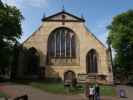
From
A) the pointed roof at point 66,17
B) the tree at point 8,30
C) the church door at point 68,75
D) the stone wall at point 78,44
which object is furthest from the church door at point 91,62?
the tree at point 8,30

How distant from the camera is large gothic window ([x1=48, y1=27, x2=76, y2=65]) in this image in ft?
134

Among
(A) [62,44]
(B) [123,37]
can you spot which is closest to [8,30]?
(A) [62,44]

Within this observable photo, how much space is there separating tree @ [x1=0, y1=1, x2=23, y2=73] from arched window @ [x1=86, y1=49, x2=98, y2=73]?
11.0m

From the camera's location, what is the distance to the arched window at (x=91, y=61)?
40.1m

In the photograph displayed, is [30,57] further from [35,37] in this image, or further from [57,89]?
[57,89]

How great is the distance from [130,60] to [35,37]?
15.9 m

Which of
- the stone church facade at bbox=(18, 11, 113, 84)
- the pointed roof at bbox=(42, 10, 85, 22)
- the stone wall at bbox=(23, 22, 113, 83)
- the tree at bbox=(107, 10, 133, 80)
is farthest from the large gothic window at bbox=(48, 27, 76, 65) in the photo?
the tree at bbox=(107, 10, 133, 80)

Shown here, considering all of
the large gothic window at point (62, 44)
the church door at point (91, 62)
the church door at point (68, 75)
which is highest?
the large gothic window at point (62, 44)

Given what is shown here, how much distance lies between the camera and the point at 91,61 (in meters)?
40.4

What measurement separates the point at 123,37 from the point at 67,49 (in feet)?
29.3

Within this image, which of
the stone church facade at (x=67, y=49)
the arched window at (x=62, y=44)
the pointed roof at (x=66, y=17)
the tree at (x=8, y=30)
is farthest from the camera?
the pointed roof at (x=66, y=17)

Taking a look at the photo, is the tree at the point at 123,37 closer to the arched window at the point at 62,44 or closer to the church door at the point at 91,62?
Answer: the church door at the point at 91,62

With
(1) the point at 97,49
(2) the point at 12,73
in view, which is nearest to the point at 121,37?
(1) the point at 97,49

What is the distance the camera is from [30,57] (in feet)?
132
